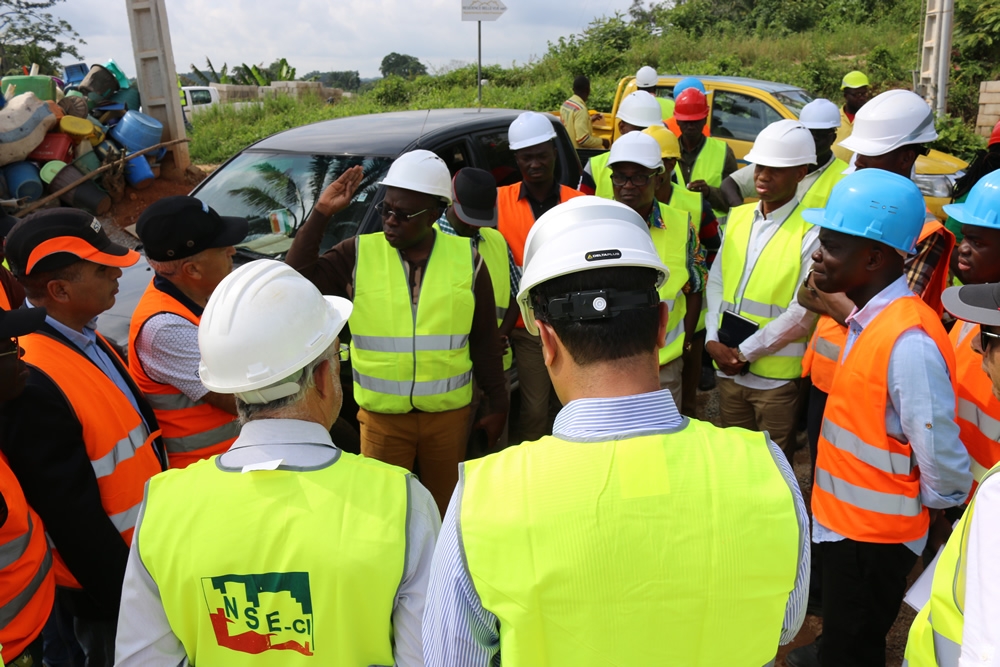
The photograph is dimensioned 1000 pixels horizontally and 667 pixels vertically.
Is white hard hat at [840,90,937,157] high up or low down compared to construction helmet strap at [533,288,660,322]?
up

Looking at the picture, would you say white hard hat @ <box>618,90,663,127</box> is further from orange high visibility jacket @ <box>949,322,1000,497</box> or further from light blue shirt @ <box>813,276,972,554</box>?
light blue shirt @ <box>813,276,972,554</box>

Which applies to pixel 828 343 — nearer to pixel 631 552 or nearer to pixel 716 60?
pixel 631 552

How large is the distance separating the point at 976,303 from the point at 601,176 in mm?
3355

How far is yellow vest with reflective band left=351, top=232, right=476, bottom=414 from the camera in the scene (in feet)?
10.1

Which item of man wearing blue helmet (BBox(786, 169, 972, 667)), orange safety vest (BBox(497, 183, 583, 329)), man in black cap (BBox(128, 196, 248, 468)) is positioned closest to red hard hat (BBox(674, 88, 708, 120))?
orange safety vest (BBox(497, 183, 583, 329))

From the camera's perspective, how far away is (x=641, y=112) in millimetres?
5746

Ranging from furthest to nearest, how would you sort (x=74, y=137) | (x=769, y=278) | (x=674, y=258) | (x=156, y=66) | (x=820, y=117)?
(x=156, y=66) < (x=74, y=137) < (x=820, y=117) < (x=674, y=258) < (x=769, y=278)

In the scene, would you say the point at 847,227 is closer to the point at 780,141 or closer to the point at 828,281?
the point at 828,281

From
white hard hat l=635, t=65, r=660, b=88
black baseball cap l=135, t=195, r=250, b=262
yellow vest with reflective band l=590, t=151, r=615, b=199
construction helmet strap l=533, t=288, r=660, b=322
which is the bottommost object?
yellow vest with reflective band l=590, t=151, r=615, b=199

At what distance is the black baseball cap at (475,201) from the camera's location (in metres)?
3.80

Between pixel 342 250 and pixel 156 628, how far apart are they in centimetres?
192

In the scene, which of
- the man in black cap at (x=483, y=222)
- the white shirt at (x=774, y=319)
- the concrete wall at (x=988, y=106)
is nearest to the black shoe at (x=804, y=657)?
the white shirt at (x=774, y=319)

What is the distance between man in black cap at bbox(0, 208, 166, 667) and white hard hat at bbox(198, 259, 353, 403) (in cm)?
74

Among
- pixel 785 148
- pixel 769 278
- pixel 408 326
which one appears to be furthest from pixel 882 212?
pixel 408 326
